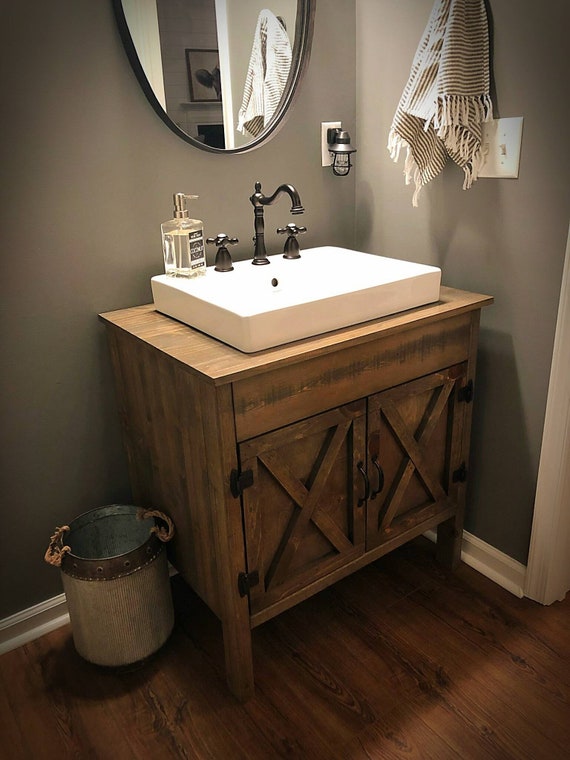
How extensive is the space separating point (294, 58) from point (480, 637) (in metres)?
1.62

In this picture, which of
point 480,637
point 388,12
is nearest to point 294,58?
point 388,12

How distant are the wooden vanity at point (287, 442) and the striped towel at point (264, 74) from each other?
1.95 ft

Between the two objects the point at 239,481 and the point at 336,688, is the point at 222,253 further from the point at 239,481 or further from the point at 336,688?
the point at 336,688

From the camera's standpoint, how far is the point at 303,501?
1.46 meters

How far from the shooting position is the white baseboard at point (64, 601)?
1.74m

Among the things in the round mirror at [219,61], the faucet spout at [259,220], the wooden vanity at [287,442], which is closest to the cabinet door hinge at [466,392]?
the wooden vanity at [287,442]

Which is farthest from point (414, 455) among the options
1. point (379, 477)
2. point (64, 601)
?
point (64, 601)

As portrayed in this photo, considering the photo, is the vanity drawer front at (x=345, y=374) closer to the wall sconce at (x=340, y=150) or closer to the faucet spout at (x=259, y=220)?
the faucet spout at (x=259, y=220)

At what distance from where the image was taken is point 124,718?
59.4 inches

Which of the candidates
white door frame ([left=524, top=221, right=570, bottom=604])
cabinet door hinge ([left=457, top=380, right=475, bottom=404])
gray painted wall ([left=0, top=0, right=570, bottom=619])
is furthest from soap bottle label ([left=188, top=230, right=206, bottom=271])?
white door frame ([left=524, top=221, right=570, bottom=604])

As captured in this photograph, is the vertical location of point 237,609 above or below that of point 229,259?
below

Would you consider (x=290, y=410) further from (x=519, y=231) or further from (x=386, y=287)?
(x=519, y=231)

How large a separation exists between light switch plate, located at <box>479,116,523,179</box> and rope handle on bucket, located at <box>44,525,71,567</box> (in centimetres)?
137

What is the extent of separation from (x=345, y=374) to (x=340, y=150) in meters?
0.74
